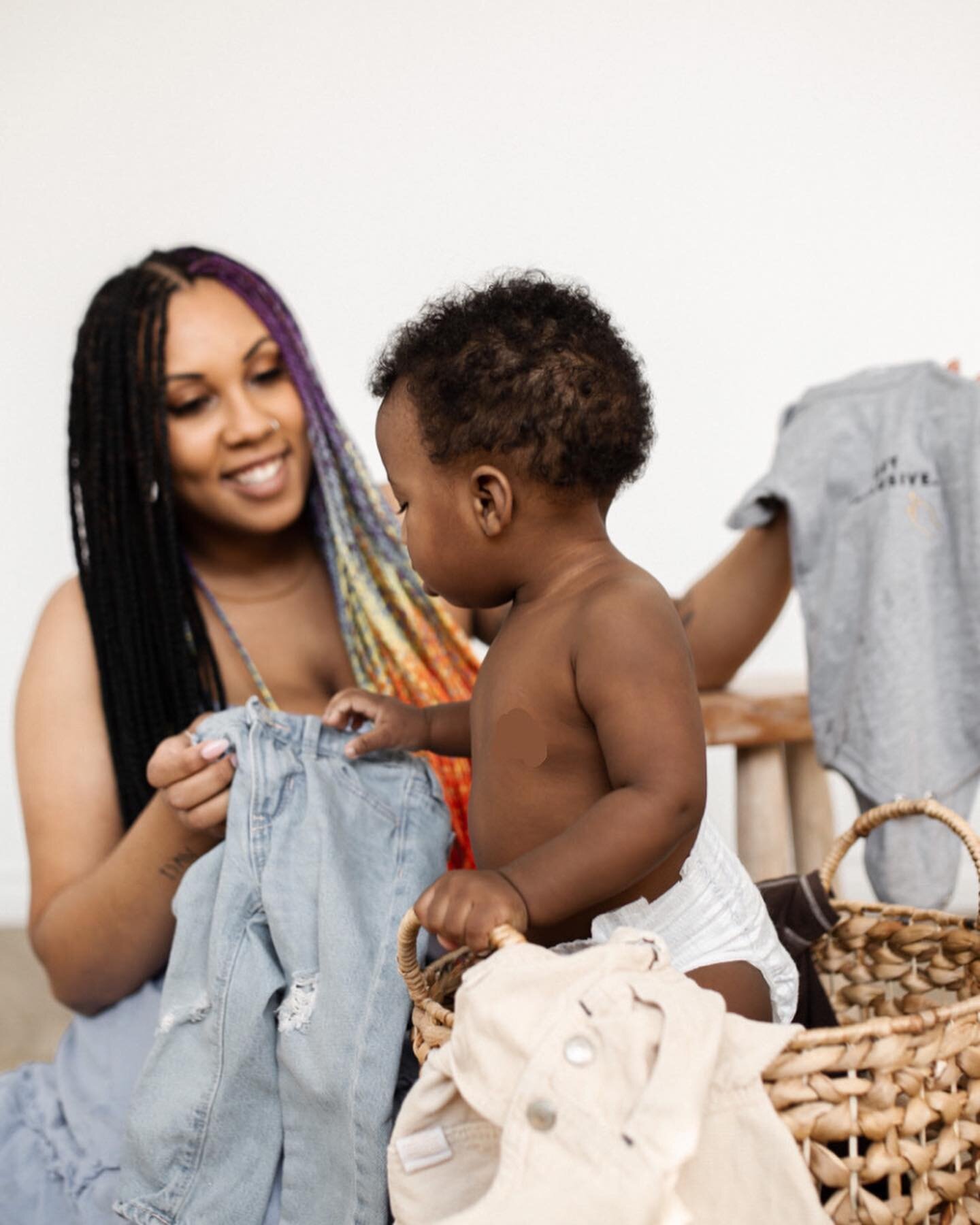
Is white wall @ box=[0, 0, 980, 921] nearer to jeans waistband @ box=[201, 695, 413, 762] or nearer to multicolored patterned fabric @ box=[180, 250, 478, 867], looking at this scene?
multicolored patterned fabric @ box=[180, 250, 478, 867]

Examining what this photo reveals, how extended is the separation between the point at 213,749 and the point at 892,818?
549 mm

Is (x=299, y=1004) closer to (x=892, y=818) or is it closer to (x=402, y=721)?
(x=402, y=721)

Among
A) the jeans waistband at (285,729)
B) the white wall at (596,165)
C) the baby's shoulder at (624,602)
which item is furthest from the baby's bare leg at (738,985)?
the white wall at (596,165)

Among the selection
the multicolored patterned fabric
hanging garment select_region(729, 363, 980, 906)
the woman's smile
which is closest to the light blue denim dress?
the multicolored patterned fabric

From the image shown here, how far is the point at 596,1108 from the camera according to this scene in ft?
1.80

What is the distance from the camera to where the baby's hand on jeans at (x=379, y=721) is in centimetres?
98

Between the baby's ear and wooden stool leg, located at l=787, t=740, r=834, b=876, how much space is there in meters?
0.86

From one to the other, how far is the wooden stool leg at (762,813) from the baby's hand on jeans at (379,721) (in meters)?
0.56

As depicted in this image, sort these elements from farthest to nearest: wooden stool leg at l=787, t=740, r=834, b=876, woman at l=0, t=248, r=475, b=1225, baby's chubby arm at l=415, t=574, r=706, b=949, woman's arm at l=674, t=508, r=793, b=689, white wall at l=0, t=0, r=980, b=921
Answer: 1. white wall at l=0, t=0, r=980, b=921
2. wooden stool leg at l=787, t=740, r=834, b=876
3. woman's arm at l=674, t=508, r=793, b=689
4. woman at l=0, t=248, r=475, b=1225
5. baby's chubby arm at l=415, t=574, r=706, b=949

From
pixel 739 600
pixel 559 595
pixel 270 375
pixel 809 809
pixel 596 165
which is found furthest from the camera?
pixel 596 165

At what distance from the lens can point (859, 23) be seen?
Result: 2.18 m

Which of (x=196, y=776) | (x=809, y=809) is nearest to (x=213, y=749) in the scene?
(x=196, y=776)

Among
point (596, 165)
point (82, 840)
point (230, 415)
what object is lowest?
point (82, 840)

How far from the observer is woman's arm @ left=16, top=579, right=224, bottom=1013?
1.05 meters
